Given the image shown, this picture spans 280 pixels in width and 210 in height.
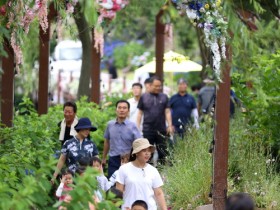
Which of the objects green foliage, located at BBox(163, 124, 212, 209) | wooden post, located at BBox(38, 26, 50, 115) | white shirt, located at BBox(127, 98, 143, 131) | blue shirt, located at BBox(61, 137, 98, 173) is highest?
wooden post, located at BBox(38, 26, 50, 115)

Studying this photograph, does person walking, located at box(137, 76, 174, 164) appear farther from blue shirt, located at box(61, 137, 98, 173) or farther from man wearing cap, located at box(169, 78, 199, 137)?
blue shirt, located at box(61, 137, 98, 173)

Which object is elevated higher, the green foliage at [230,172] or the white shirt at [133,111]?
the white shirt at [133,111]

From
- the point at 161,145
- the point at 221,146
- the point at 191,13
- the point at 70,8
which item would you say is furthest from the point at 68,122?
the point at 191,13

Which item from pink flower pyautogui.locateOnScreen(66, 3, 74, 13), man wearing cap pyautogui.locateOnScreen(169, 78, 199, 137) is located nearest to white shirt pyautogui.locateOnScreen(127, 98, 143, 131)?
man wearing cap pyautogui.locateOnScreen(169, 78, 199, 137)

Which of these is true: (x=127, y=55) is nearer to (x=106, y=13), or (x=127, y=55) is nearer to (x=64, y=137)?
(x=106, y=13)

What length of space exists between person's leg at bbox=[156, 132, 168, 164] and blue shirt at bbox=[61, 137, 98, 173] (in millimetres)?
3467

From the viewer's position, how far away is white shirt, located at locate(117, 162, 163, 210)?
11.0 m

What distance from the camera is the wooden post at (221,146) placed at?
520 inches

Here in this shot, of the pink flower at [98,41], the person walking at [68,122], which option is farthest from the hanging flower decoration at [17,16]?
the pink flower at [98,41]

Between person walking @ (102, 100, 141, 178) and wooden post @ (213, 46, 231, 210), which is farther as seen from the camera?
person walking @ (102, 100, 141, 178)

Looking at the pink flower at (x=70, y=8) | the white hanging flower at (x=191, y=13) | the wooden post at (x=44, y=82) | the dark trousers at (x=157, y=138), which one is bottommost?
the dark trousers at (x=157, y=138)

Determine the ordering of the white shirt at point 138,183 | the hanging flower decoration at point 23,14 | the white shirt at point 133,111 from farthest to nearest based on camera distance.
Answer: the white shirt at point 133,111
the white shirt at point 138,183
the hanging flower decoration at point 23,14

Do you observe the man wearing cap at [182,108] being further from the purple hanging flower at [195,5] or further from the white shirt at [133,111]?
the purple hanging flower at [195,5]

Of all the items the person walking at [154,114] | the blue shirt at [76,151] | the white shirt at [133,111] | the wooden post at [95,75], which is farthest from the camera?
the wooden post at [95,75]
